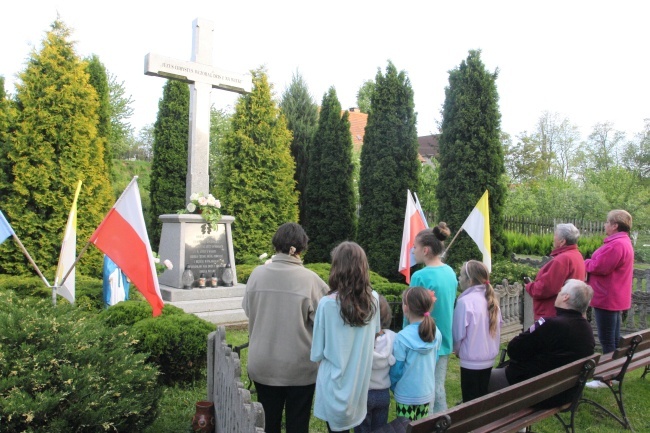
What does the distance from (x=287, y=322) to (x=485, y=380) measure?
5.32 feet

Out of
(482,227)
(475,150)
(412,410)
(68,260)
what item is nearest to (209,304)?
(68,260)

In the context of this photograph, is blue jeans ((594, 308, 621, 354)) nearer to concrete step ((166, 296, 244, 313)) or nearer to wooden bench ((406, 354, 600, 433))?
wooden bench ((406, 354, 600, 433))

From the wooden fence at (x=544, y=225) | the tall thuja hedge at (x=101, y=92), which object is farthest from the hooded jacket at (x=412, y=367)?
the wooden fence at (x=544, y=225)

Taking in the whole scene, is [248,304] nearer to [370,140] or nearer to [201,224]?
[201,224]

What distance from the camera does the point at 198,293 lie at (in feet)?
24.7

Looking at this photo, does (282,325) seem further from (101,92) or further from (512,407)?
(101,92)

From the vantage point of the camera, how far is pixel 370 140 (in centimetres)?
1241

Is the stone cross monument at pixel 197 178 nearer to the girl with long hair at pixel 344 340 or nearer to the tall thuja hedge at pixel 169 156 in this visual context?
the tall thuja hedge at pixel 169 156

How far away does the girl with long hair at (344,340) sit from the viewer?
262cm

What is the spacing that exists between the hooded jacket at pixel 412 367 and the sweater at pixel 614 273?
271cm

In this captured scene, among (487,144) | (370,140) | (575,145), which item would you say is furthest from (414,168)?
(575,145)

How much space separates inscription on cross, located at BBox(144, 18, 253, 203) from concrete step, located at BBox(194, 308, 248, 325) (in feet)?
6.95

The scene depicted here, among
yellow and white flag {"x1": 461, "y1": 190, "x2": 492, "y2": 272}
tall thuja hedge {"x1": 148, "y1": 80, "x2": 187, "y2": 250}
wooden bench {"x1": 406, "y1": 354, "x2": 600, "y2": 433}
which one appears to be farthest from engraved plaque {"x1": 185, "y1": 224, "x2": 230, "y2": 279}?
tall thuja hedge {"x1": 148, "y1": 80, "x2": 187, "y2": 250}

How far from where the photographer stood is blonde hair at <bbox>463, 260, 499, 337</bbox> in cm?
348
